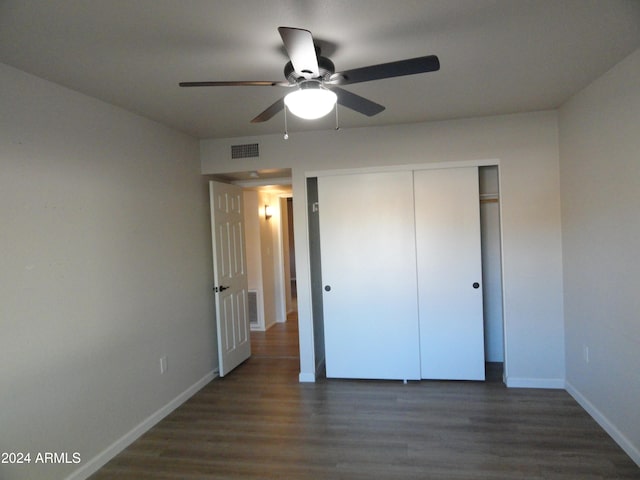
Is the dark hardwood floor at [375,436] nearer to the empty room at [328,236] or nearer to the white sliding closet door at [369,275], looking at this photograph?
the empty room at [328,236]

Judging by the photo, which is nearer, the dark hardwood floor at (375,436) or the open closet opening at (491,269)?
the dark hardwood floor at (375,436)

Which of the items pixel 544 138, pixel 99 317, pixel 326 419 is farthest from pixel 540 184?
pixel 99 317

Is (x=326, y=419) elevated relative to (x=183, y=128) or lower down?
lower down

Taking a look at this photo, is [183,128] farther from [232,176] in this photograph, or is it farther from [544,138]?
[544,138]

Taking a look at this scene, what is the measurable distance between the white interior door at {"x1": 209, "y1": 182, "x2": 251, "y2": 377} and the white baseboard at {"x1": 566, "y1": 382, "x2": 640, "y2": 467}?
10.5 ft

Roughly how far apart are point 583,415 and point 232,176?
3829mm

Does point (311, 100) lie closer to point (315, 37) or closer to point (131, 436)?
point (315, 37)

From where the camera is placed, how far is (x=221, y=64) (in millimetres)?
2150

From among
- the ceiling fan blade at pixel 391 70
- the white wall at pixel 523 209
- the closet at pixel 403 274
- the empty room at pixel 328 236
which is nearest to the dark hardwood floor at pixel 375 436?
the empty room at pixel 328 236

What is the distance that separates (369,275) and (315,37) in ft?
7.47

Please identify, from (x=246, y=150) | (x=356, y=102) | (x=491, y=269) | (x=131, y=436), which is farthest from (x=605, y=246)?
(x=131, y=436)

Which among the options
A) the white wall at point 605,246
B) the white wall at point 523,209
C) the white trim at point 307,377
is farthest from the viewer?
the white trim at point 307,377

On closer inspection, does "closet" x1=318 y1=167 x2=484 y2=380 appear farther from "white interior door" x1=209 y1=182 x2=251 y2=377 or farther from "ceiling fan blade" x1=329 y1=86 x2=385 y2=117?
"ceiling fan blade" x1=329 y1=86 x2=385 y2=117

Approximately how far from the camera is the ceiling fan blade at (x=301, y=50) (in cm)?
138
